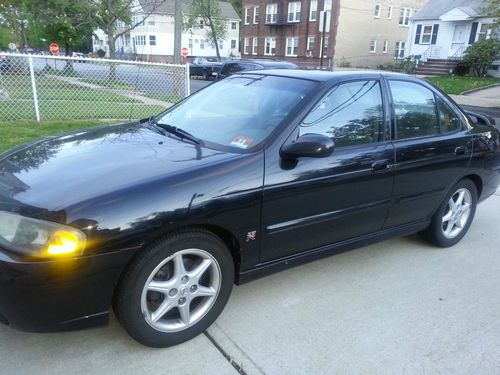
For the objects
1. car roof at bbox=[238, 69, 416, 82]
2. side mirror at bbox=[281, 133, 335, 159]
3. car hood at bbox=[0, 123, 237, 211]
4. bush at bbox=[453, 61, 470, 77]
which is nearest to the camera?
car hood at bbox=[0, 123, 237, 211]

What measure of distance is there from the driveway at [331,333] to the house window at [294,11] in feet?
136

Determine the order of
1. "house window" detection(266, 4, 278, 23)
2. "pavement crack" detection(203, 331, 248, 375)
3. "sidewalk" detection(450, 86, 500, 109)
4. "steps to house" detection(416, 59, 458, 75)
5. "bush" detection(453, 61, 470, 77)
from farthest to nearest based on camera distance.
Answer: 1. "house window" detection(266, 4, 278, 23)
2. "steps to house" detection(416, 59, 458, 75)
3. "bush" detection(453, 61, 470, 77)
4. "sidewalk" detection(450, 86, 500, 109)
5. "pavement crack" detection(203, 331, 248, 375)

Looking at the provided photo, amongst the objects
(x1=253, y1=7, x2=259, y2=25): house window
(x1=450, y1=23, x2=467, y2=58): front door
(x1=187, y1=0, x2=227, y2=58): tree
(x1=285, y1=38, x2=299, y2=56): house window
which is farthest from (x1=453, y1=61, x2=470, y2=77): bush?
(x1=253, y1=7, x2=259, y2=25): house window

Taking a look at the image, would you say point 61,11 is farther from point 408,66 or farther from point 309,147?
point 408,66

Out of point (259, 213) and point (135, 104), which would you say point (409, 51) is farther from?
point (259, 213)

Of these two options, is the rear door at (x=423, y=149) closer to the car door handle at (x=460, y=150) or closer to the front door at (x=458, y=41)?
the car door handle at (x=460, y=150)

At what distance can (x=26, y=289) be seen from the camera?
207 cm

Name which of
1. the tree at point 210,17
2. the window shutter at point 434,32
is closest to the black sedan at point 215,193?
the window shutter at point 434,32

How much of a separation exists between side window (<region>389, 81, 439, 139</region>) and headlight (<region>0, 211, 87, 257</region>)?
8.16ft

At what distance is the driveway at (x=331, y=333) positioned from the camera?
2461mm

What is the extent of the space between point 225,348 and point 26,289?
3.76 feet

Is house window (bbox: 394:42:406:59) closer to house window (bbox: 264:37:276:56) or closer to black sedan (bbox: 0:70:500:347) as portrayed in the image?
house window (bbox: 264:37:276:56)

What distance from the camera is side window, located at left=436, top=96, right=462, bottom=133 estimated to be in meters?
3.88

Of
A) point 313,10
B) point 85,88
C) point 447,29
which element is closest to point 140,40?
point 313,10
